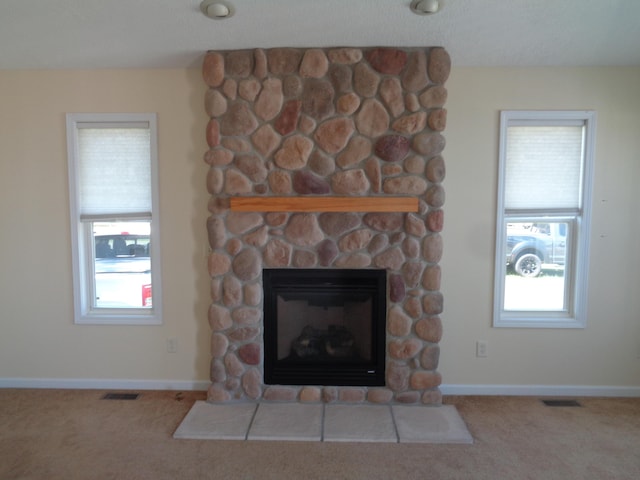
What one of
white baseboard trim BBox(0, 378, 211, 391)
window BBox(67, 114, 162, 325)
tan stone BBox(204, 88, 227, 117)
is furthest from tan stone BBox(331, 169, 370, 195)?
white baseboard trim BBox(0, 378, 211, 391)

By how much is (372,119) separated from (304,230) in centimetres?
87

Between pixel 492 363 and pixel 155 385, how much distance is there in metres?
2.58

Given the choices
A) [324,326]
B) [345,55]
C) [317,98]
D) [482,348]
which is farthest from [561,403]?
[345,55]

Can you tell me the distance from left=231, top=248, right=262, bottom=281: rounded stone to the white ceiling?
1.38 m

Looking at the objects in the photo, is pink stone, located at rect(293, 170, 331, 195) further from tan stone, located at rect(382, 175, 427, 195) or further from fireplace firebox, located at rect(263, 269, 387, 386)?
fireplace firebox, located at rect(263, 269, 387, 386)

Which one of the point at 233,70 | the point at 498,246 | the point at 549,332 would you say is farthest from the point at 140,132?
the point at 549,332

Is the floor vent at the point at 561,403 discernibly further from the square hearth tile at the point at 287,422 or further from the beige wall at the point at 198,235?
the square hearth tile at the point at 287,422

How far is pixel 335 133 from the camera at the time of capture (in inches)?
102

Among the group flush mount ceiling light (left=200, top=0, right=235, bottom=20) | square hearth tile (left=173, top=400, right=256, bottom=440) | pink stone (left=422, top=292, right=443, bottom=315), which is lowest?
square hearth tile (left=173, top=400, right=256, bottom=440)

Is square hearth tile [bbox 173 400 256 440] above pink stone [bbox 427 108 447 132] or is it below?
below

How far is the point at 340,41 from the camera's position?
2486 mm

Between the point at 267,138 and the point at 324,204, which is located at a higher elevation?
the point at 267,138

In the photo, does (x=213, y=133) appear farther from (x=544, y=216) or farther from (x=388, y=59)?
(x=544, y=216)

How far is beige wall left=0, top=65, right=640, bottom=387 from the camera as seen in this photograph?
279cm
